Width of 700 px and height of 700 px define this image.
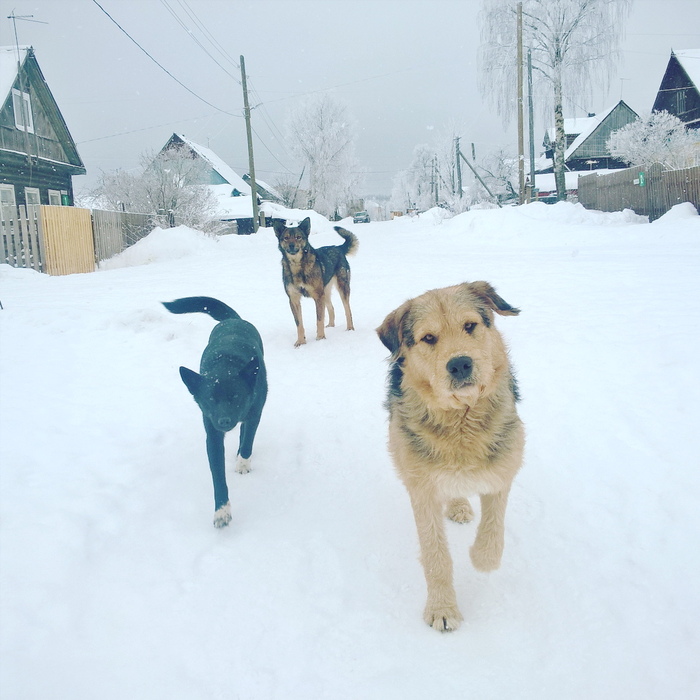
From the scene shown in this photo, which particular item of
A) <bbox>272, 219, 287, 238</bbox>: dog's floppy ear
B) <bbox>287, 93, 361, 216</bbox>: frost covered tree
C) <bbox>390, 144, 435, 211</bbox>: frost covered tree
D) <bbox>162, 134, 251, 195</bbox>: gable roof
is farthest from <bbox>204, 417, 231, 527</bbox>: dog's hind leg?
<bbox>390, 144, 435, 211</bbox>: frost covered tree

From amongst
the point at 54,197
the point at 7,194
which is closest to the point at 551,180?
the point at 54,197

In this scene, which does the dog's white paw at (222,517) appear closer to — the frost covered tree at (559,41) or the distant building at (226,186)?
the frost covered tree at (559,41)

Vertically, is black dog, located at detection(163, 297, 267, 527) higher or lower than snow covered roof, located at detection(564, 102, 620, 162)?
lower

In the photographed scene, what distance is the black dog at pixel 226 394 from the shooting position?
3322mm

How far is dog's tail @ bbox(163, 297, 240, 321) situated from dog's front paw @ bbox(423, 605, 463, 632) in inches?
122

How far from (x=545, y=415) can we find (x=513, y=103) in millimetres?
29527

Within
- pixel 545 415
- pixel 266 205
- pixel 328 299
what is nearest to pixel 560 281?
→ pixel 328 299

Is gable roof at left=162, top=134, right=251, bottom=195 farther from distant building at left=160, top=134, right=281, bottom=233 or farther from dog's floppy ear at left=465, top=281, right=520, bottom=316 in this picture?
dog's floppy ear at left=465, top=281, right=520, bottom=316

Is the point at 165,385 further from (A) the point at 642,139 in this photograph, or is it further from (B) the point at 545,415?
(A) the point at 642,139

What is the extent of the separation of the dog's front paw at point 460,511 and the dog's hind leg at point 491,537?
0.62 metres

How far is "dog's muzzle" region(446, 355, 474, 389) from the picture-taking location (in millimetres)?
2449

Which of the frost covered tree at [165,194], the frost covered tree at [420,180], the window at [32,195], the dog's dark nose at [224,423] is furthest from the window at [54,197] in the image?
the frost covered tree at [420,180]

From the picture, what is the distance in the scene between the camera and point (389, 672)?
222 centimetres

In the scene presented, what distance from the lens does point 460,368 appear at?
2451mm
